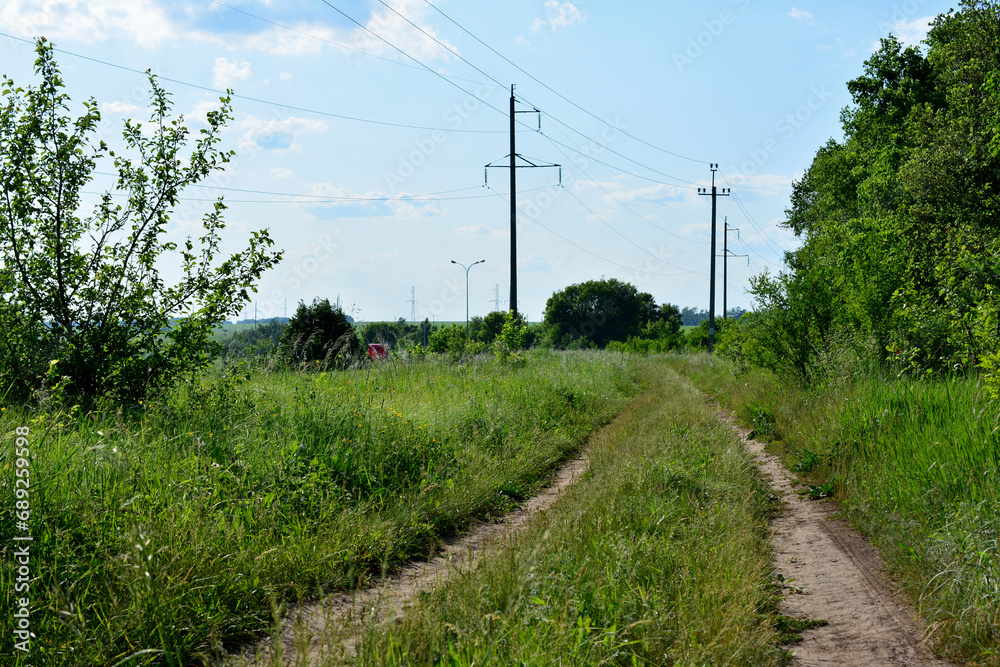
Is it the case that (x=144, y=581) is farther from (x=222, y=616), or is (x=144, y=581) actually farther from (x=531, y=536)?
(x=531, y=536)

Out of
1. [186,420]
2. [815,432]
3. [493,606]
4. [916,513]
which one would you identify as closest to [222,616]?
[493,606]

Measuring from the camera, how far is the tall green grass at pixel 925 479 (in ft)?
13.3

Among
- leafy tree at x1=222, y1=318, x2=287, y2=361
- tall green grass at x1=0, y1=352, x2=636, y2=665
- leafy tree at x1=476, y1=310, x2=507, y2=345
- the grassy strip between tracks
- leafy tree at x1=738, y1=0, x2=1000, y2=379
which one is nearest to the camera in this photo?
the grassy strip between tracks

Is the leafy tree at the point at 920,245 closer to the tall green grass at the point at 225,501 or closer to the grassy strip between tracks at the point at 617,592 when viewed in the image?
the grassy strip between tracks at the point at 617,592

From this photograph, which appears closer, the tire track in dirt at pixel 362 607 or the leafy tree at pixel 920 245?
the tire track in dirt at pixel 362 607

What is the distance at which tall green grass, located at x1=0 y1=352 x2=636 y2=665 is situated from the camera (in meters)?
3.83

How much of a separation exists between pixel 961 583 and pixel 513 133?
22.8 m

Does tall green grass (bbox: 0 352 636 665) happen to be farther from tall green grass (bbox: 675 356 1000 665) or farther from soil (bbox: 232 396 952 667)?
tall green grass (bbox: 675 356 1000 665)

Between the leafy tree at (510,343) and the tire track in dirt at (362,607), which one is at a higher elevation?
the leafy tree at (510,343)

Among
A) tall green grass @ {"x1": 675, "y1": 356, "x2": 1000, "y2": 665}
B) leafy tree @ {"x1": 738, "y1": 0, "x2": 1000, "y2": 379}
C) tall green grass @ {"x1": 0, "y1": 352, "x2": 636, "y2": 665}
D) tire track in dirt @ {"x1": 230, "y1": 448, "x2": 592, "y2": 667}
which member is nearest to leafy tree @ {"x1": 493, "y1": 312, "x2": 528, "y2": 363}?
leafy tree @ {"x1": 738, "y1": 0, "x2": 1000, "y2": 379}

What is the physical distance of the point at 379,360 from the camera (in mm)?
15055

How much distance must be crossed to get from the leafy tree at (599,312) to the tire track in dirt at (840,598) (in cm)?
7826

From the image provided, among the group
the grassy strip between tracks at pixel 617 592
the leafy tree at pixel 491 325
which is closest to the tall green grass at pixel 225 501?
the grassy strip between tracks at pixel 617 592

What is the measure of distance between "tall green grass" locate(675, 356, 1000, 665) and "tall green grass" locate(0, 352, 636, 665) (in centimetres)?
368
